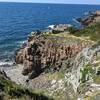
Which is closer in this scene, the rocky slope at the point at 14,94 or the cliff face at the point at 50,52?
the rocky slope at the point at 14,94

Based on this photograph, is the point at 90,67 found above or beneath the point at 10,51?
above

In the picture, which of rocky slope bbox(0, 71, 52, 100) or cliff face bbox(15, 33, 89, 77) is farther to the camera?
cliff face bbox(15, 33, 89, 77)

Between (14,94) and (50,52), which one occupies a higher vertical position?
(14,94)

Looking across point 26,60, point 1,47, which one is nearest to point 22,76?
point 26,60

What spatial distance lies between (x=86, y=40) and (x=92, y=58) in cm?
1747

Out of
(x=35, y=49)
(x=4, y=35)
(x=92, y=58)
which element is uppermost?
(x=92, y=58)

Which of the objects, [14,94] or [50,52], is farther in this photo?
[50,52]

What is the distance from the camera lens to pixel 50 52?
4809cm

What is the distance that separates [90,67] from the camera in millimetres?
23797

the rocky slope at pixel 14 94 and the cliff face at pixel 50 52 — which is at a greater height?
the rocky slope at pixel 14 94

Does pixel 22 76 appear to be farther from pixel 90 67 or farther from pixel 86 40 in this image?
pixel 90 67

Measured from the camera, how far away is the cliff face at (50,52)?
45250 mm

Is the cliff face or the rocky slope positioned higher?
the rocky slope

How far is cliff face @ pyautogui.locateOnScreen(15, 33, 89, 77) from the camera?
45.2 m
